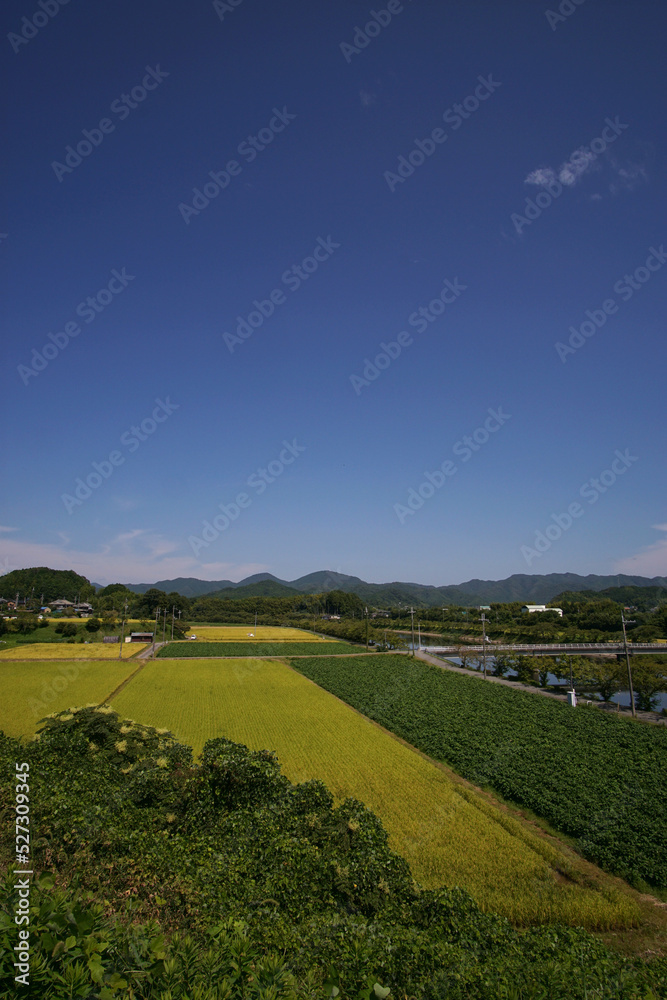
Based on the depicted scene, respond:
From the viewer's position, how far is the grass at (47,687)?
74.5ft

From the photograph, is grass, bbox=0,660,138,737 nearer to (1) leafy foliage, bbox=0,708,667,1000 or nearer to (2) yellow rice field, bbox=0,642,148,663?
(2) yellow rice field, bbox=0,642,148,663

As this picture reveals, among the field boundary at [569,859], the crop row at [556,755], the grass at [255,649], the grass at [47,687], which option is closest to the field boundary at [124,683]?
the grass at [47,687]

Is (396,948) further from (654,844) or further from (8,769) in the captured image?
(654,844)

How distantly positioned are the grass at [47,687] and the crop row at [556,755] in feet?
49.7

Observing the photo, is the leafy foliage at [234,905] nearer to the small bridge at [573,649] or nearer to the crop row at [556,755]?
the crop row at [556,755]

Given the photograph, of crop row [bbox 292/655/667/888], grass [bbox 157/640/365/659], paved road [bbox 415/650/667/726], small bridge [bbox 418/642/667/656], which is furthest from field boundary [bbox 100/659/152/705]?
small bridge [bbox 418/642/667/656]

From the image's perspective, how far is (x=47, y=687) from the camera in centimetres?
3048

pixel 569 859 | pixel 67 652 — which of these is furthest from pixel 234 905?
pixel 67 652

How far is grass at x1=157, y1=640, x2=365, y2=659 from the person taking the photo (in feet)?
169

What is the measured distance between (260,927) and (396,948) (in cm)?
159

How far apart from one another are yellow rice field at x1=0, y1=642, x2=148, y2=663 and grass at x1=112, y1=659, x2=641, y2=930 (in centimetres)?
1581

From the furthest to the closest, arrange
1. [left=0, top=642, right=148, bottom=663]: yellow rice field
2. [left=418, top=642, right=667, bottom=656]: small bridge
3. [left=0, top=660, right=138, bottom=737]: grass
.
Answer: [left=418, top=642, right=667, bottom=656]: small bridge, [left=0, top=642, right=148, bottom=663]: yellow rice field, [left=0, top=660, right=138, bottom=737]: grass

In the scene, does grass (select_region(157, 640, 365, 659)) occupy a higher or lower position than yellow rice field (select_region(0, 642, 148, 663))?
lower

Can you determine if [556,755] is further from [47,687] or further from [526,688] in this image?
[47,687]
